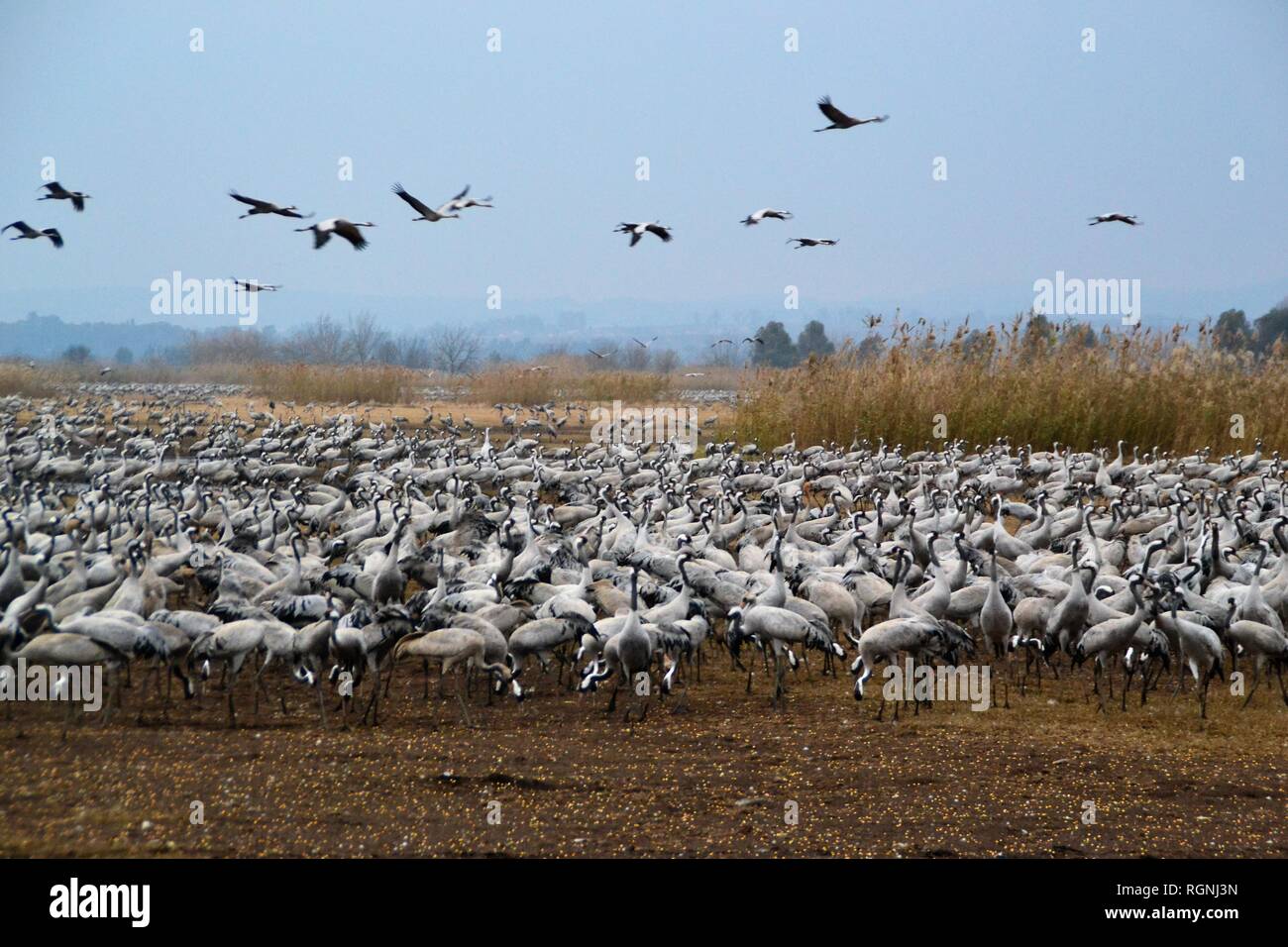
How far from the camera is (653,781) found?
24.2ft

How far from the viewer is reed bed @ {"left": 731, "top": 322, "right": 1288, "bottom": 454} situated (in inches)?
825

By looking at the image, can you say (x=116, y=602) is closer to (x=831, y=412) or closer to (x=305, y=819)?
(x=305, y=819)

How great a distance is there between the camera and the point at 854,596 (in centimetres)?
1023

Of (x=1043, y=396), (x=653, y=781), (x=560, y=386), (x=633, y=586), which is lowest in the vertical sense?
(x=653, y=781)

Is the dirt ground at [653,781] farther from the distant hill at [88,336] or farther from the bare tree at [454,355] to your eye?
the distant hill at [88,336]

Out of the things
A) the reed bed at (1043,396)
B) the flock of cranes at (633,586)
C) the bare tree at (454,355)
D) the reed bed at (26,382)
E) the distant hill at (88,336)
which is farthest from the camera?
the distant hill at (88,336)

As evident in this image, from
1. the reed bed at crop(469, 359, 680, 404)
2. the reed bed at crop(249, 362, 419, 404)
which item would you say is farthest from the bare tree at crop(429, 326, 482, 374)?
the reed bed at crop(249, 362, 419, 404)

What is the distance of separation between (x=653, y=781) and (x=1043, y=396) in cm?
1536

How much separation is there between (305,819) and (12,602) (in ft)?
10.9

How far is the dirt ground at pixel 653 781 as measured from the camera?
255 inches

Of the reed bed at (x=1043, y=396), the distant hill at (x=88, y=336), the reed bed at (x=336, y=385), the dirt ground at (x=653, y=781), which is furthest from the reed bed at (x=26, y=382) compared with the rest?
the distant hill at (x=88, y=336)

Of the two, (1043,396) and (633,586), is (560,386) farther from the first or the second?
(633,586)

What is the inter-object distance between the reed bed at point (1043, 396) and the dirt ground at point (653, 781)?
12.1 meters

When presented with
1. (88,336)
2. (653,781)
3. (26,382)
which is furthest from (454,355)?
(88,336)
